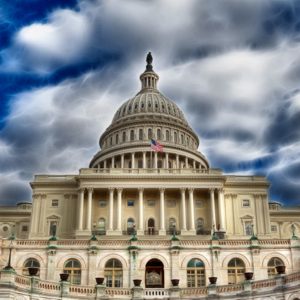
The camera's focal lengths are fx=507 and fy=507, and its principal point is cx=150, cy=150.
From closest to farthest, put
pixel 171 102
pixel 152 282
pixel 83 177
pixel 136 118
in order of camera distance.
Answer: pixel 152 282
pixel 83 177
pixel 136 118
pixel 171 102

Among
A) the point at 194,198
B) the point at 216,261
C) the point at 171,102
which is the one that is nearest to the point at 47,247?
the point at 216,261

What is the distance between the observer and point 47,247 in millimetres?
61500

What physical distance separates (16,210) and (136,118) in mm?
41690

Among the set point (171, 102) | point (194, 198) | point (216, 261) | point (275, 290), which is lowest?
point (275, 290)

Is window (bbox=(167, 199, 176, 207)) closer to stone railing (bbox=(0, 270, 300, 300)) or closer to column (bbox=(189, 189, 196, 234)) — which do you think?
column (bbox=(189, 189, 196, 234))

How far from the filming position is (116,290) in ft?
164

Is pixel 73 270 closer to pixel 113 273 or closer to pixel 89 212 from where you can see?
pixel 113 273

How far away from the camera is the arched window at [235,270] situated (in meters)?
60.2

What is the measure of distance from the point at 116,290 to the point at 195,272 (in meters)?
13.6

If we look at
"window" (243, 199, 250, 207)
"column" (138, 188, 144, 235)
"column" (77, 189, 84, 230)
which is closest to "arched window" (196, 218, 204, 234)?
"window" (243, 199, 250, 207)

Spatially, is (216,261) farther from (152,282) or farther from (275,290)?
(275,290)

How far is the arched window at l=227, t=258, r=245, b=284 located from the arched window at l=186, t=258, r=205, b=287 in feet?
10.5

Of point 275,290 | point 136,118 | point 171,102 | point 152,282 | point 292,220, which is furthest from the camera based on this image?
point 171,102

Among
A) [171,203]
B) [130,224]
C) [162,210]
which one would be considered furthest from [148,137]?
[130,224]
